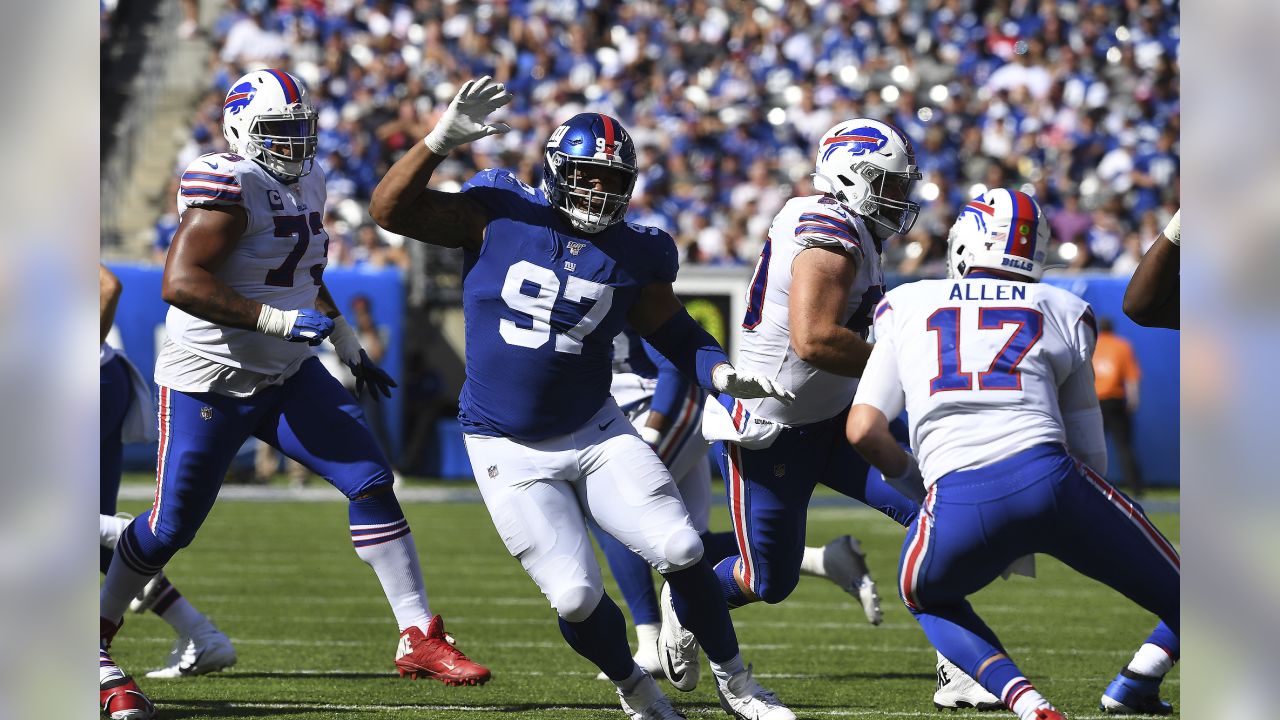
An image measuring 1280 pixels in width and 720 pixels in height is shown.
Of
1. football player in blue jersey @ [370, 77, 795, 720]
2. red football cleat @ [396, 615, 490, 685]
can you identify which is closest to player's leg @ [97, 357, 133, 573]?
red football cleat @ [396, 615, 490, 685]

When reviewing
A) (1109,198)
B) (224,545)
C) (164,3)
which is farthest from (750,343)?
(164,3)

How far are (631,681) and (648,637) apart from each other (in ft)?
4.72

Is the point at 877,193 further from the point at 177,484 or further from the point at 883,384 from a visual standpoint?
the point at 177,484

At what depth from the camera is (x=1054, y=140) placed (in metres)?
17.5

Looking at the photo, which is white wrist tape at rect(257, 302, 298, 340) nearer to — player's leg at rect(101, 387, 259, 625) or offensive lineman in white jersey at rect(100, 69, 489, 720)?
offensive lineman in white jersey at rect(100, 69, 489, 720)

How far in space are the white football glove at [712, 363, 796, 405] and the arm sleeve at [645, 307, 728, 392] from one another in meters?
0.14

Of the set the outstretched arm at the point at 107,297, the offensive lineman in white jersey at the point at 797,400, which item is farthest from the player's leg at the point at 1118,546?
the outstretched arm at the point at 107,297

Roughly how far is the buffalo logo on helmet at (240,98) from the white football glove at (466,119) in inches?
47.5

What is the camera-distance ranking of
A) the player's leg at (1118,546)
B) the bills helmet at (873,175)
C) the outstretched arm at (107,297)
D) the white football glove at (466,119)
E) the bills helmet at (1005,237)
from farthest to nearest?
1. the outstretched arm at (107,297)
2. the bills helmet at (873,175)
3. the white football glove at (466,119)
4. the bills helmet at (1005,237)
5. the player's leg at (1118,546)

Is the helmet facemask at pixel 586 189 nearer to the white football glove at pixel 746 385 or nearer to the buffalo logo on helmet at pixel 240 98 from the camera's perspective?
the white football glove at pixel 746 385

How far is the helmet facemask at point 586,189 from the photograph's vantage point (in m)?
4.44
